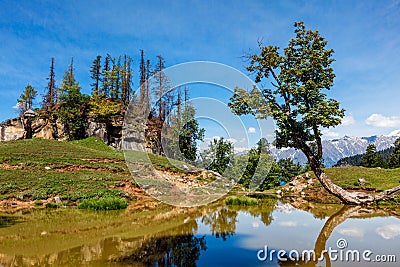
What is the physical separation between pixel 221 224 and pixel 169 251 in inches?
183

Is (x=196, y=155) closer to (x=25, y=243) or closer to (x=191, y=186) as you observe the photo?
(x=191, y=186)

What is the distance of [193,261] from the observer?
6.59 meters

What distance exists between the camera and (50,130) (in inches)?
1843

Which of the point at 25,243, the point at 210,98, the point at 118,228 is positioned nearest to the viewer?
the point at 25,243

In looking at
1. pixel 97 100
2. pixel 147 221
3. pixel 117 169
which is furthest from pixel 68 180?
pixel 97 100

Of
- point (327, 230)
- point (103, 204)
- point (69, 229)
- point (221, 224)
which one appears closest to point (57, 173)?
point (103, 204)

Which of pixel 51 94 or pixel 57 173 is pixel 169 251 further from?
pixel 51 94

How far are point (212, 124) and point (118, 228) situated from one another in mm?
6350

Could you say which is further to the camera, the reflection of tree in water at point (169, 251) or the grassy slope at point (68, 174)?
the grassy slope at point (68, 174)

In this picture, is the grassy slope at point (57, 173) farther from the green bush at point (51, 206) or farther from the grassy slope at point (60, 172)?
the green bush at point (51, 206)

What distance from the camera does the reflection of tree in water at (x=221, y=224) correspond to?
9739 mm

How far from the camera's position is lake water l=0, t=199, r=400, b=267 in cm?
669

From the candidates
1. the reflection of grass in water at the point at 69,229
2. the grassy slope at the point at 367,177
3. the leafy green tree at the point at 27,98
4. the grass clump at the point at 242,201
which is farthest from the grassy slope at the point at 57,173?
the leafy green tree at the point at 27,98

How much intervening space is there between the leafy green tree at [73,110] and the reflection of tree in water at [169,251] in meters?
42.3
